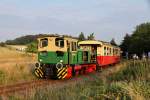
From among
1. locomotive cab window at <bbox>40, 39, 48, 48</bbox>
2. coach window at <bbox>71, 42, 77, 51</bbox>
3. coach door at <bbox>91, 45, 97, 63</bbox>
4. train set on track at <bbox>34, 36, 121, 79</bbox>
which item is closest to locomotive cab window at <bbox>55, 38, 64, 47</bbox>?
train set on track at <bbox>34, 36, 121, 79</bbox>

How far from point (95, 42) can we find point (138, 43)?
1803 inches

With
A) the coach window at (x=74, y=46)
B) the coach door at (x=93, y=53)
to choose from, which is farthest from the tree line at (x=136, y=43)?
the coach window at (x=74, y=46)

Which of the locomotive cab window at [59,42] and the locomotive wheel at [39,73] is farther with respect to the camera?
the locomotive cab window at [59,42]

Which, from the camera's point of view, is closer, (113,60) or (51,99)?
(51,99)

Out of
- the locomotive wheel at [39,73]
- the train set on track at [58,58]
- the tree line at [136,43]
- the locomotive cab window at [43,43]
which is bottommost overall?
the locomotive wheel at [39,73]

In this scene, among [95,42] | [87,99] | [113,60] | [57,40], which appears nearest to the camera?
[87,99]

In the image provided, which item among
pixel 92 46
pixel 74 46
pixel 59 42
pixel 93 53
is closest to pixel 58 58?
pixel 59 42

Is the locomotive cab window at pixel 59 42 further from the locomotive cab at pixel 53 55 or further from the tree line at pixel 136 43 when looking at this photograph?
the tree line at pixel 136 43

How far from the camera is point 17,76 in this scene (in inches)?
1024

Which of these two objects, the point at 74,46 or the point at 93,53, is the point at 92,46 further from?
the point at 74,46

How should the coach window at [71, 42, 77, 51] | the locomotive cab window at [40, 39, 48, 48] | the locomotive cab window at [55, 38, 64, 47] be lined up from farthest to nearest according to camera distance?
the coach window at [71, 42, 77, 51] → the locomotive cab window at [40, 39, 48, 48] → the locomotive cab window at [55, 38, 64, 47]

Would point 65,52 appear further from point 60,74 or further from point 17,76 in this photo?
point 17,76

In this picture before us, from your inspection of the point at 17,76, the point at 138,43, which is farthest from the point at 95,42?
the point at 138,43

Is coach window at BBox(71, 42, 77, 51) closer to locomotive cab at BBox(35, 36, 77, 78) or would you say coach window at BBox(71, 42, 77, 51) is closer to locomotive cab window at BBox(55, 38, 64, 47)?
A: locomotive cab at BBox(35, 36, 77, 78)
